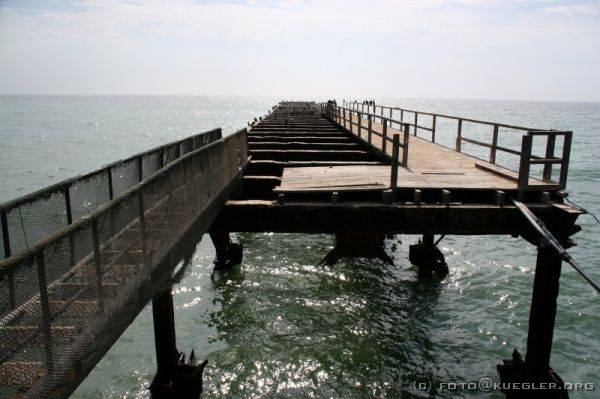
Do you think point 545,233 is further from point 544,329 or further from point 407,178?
point 407,178

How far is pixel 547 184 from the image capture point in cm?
838

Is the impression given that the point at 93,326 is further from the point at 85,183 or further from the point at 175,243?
the point at 85,183

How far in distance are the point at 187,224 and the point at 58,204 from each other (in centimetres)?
Answer: 158

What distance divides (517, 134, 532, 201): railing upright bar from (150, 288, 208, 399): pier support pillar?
20.9 ft

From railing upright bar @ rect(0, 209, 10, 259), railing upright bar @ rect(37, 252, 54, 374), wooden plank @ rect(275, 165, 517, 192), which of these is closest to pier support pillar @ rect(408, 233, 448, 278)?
wooden plank @ rect(275, 165, 517, 192)

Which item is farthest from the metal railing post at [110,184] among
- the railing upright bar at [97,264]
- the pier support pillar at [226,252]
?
the pier support pillar at [226,252]

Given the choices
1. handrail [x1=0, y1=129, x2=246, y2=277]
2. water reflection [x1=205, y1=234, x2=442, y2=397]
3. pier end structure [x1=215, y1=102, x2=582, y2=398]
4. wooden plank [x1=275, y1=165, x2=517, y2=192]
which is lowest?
water reflection [x1=205, y1=234, x2=442, y2=397]

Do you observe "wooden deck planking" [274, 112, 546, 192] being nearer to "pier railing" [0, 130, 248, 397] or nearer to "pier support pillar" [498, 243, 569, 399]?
"pier support pillar" [498, 243, 569, 399]

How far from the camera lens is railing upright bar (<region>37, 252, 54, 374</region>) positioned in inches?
128

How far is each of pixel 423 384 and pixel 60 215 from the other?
818 centimetres

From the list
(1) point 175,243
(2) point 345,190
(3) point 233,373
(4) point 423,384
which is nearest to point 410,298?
(4) point 423,384

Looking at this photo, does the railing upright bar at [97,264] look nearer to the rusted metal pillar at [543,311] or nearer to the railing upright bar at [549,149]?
the rusted metal pillar at [543,311]

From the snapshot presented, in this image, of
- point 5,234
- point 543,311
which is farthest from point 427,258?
point 5,234

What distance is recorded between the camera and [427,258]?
1562 centimetres
